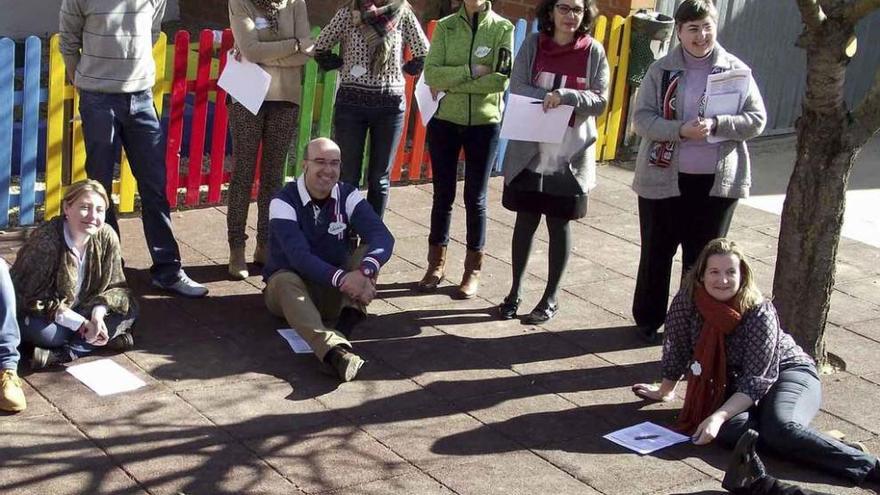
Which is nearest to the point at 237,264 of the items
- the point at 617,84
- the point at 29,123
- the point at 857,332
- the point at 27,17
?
the point at 29,123

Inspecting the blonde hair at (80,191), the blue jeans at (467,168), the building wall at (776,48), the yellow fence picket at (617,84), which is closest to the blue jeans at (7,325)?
the blonde hair at (80,191)

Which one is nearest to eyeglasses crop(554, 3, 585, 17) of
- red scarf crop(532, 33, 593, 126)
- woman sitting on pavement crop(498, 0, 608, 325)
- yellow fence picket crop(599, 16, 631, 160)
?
woman sitting on pavement crop(498, 0, 608, 325)

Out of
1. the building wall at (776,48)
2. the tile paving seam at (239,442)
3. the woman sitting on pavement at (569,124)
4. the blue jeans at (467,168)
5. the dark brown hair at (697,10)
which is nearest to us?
the tile paving seam at (239,442)

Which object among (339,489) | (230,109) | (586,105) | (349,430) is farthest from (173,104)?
(339,489)

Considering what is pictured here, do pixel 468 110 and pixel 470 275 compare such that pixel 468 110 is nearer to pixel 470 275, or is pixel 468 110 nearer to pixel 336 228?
pixel 470 275

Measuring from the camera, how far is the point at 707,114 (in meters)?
6.70

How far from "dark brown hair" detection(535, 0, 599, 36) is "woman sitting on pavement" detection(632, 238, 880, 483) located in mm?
1699

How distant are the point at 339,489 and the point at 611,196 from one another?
5.41 meters

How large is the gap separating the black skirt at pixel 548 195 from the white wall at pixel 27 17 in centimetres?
929

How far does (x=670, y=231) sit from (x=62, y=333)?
3243 millimetres

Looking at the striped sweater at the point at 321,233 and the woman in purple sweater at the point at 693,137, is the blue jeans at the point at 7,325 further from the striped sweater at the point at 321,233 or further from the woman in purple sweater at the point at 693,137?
the woman in purple sweater at the point at 693,137

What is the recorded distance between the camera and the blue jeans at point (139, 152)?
7.03 metres

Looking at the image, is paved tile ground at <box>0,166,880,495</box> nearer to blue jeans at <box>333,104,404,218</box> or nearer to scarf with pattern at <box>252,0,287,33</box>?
blue jeans at <box>333,104,404,218</box>

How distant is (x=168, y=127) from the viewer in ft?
29.2
